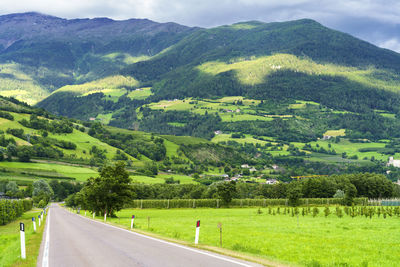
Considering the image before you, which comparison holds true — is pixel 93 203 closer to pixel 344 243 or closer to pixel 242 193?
pixel 344 243

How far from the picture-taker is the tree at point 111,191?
61.9m

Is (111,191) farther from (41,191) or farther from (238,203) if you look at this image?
(41,191)

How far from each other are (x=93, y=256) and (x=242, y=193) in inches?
5206

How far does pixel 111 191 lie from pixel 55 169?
139m

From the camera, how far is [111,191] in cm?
6294

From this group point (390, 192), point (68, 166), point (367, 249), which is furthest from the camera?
point (68, 166)

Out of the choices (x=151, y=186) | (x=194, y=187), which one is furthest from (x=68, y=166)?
(x=194, y=187)

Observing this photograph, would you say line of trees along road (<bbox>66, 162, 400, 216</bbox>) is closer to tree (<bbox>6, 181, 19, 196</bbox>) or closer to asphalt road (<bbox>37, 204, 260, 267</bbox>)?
tree (<bbox>6, 181, 19, 196</bbox>)

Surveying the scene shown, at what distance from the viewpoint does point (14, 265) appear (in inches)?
679

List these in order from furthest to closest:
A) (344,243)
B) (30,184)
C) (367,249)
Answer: (30,184) → (344,243) → (367,249)

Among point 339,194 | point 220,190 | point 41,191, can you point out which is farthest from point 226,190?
point 41,191

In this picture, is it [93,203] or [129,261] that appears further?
[93,203]

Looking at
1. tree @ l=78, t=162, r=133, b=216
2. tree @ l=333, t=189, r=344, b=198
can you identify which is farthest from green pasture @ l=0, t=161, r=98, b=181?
tree @ l=78, t=162, r=133, b=216

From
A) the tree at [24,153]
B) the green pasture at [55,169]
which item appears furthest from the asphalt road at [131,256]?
the tree at [24,153]
